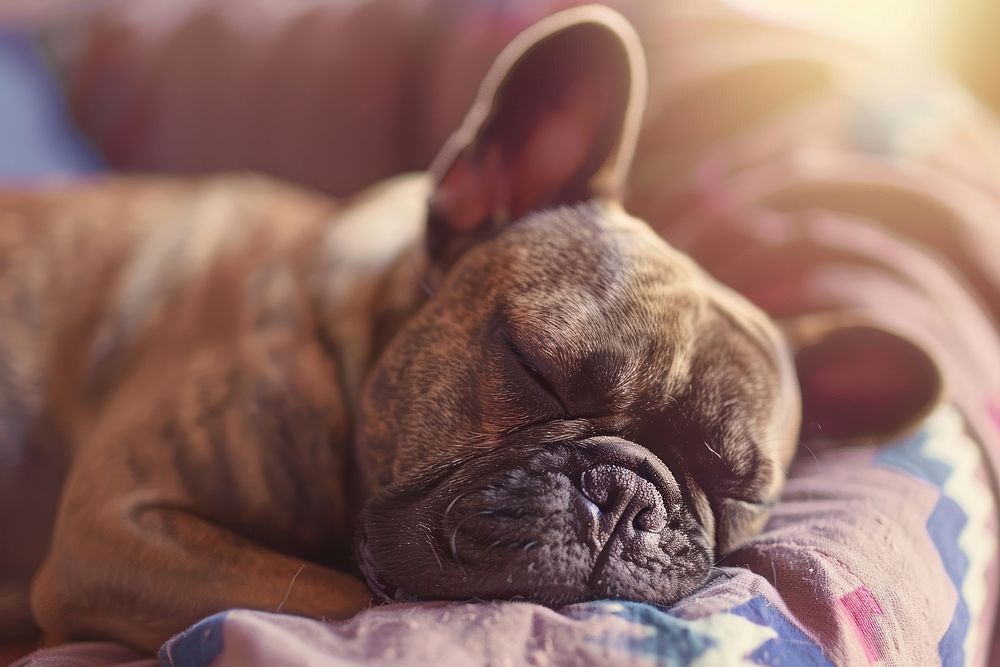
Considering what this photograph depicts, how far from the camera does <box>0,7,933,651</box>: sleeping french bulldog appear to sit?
84 centimetres

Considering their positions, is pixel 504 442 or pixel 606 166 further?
pixel 606 166

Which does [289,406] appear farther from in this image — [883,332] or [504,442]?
[883,332]

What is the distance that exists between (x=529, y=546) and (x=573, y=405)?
0.51ft

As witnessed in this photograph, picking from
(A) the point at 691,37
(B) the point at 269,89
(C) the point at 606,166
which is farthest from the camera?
(B) the point at 269,89

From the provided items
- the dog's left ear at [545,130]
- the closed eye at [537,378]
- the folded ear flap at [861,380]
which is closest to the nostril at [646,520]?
the closed eye at [537,378]

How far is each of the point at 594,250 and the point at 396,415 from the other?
29 centimetres

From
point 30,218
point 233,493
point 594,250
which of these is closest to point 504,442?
point 594,250

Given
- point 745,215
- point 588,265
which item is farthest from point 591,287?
point 745,215

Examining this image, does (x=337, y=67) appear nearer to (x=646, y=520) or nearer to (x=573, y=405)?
(x=573, y=405)

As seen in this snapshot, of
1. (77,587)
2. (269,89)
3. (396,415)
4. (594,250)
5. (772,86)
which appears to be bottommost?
(77,587)

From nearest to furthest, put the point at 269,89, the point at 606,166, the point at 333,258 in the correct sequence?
the point at 606,166, the point at 333,258, the point at 269,89

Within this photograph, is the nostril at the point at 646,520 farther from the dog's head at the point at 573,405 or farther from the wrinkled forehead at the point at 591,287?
the wrinkled forehead at the point at 591,287

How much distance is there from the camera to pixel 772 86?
143cm

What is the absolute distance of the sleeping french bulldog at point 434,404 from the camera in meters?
0.84
